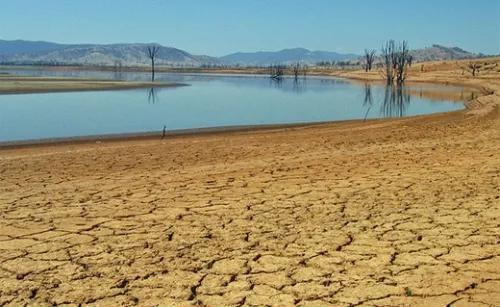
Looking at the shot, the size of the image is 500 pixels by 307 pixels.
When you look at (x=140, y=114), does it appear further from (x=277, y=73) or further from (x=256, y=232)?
(x=277, y=73)

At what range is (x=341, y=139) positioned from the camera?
13.2 m

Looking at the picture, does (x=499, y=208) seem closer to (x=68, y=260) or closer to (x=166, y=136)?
(x=68, y=260)

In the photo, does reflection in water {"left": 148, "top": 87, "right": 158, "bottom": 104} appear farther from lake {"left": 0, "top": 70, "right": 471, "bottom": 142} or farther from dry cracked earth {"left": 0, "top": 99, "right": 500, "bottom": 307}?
Answer: dry cracked earth {"left": 0, "top": 99, "right": 500, "bottom": 307}

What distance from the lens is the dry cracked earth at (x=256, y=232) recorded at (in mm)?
3951

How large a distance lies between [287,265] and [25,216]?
3.31m

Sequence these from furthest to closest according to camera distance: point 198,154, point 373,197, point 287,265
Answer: point 198,154
point 373,197
point 287,265

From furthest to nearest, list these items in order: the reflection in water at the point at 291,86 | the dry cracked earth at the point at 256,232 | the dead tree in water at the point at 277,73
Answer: the dead tree in water at the point at 277,73 → the reflection in water at the point at 291,86 → the dry cracked earth at the point at 256,232

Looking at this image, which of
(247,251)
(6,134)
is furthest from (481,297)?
(6,134)

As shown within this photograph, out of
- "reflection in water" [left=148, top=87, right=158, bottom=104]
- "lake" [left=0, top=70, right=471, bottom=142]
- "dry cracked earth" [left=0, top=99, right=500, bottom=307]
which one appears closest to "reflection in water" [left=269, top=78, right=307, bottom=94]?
"reflection in water" [left=148, top=87, right=158, bottom=104]

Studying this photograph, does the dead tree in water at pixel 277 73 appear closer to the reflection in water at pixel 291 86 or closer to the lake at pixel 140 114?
the reflection in water at pixel 291 86

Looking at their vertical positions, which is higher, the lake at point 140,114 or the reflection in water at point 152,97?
the reflection in water at point 152,97

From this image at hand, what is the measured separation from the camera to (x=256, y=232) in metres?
5.32

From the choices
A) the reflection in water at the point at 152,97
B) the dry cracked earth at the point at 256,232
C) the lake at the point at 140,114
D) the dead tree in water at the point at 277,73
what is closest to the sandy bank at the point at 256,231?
the dry cracked earth at the point at 256,232

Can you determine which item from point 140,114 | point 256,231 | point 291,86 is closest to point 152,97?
point 140,114
